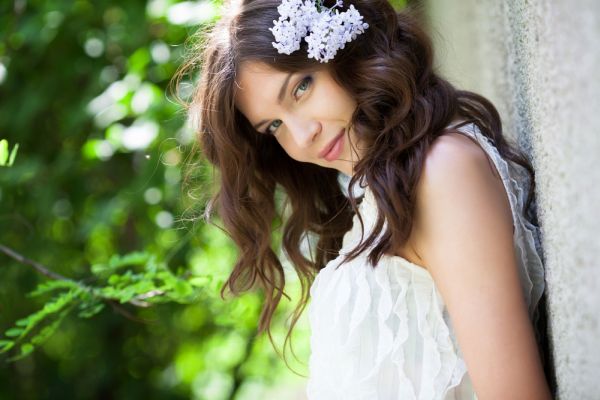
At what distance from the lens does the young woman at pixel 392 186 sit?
1.41 meters

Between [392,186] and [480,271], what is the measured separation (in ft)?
0.80

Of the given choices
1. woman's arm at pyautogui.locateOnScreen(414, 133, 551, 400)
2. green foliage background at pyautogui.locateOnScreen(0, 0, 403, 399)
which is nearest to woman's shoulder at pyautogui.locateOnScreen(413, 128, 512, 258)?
woman's arm at pyautogui.locateOnScreen(414, 133, 551, 400)

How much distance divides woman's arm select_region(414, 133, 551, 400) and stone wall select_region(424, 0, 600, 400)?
9 cm

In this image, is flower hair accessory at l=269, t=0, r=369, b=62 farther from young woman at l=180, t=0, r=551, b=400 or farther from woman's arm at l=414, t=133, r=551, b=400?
woman's arm at l=414, t=133, r=551, b=400

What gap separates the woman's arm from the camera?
137 centimetres

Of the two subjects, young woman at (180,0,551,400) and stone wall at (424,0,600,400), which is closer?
stone wall at (424,0,600,400)

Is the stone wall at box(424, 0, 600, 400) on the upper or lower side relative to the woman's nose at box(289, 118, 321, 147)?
upper

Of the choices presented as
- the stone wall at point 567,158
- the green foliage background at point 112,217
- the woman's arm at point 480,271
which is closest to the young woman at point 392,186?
the woman's arm at point 480,271

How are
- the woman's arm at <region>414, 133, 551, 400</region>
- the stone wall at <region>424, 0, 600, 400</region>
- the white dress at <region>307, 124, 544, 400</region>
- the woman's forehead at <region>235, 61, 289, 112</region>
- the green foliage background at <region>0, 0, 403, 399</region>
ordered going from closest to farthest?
the stone wall at <region>424, 0, 600, 400</region> < the woman's arm at <region>414, 133, 551, 400</region> < the white dress at <region>307, 124, 544, 400</region> < the woman's forehead at <region>235, 61, 289, 112</region> < the green foliage background at <region>0, 0, 403, 399</region>

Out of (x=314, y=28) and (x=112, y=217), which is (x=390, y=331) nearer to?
(x=314, y=28)

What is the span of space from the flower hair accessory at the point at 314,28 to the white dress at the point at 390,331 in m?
0.33

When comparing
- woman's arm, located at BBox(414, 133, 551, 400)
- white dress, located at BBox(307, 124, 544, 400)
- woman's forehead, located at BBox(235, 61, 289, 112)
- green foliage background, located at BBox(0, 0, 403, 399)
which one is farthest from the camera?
green foliage background, located at BBox(0, 0, 403, 399)

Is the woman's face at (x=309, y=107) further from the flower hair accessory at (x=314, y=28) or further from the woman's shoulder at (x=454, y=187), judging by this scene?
the woman's shoulder at (x=454, y=187)

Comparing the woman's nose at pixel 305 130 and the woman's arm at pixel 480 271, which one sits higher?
the woman's nose at pixel 305 130
